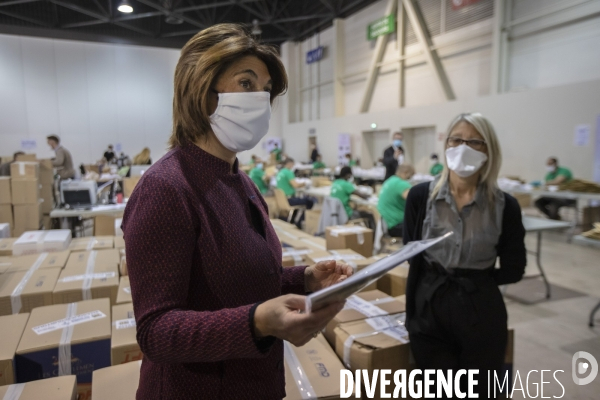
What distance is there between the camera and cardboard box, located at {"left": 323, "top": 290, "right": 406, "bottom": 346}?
6.44 feet

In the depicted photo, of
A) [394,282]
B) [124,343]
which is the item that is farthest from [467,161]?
[124,343]

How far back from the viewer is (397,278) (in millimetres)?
2535

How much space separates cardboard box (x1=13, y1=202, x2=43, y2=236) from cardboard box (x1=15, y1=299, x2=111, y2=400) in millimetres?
3208

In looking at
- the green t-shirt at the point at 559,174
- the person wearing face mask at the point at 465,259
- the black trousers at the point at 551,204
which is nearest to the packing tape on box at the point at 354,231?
the person wearing face mask at the point at 465,259

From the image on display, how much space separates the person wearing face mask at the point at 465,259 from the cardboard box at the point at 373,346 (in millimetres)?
89

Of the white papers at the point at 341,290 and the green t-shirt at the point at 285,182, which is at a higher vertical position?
the white papers at the point at 341,290

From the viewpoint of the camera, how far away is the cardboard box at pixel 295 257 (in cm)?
267

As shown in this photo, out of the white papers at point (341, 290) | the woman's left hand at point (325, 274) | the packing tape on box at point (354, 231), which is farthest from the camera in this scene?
the packing tape on box at point (354, 231)

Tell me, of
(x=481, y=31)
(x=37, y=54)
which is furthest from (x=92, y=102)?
(x=481, y=31)

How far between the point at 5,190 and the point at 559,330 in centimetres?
562

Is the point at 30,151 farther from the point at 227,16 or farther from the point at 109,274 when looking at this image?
the point at 109,274

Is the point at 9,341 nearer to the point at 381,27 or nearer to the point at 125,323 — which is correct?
the point at 125,323

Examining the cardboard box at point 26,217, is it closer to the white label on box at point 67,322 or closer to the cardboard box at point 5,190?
the cardboard box at point 5,190

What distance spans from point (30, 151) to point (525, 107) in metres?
14.4
